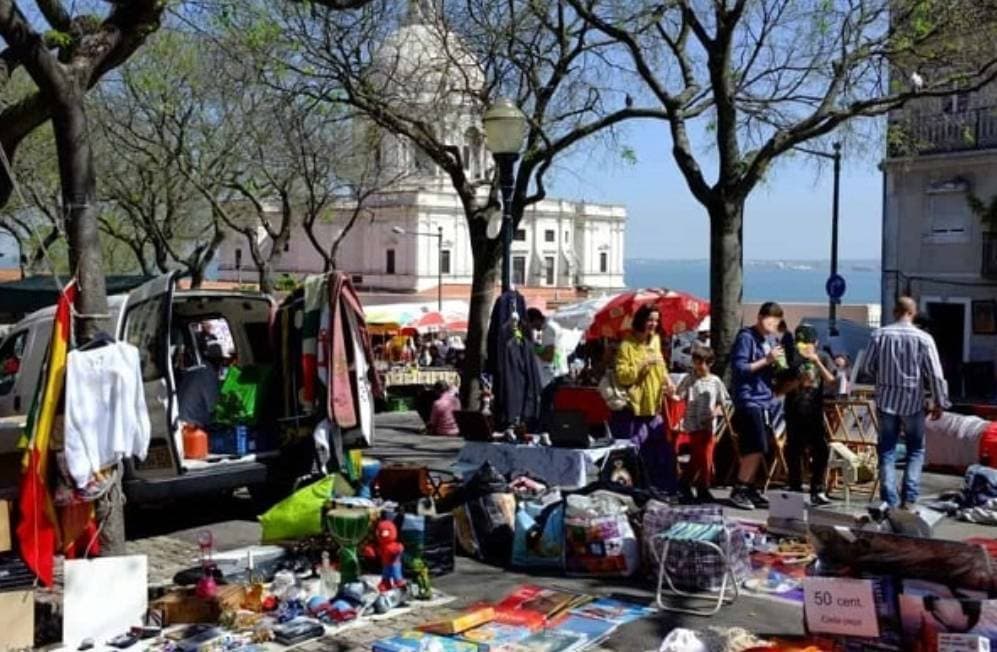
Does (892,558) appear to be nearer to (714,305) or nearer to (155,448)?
(155,448)

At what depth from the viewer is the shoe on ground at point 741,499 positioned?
9.59 meters

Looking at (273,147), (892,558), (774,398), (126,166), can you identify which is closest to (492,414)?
(774,398)

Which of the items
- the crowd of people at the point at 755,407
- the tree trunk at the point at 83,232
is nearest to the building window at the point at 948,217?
the crowd of people at the point at 755,407

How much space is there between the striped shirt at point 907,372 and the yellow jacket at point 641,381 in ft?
6.08

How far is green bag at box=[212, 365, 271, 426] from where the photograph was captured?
381 inches

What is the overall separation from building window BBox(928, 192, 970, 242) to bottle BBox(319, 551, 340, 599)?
24.5 metres

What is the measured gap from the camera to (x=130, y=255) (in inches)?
2015

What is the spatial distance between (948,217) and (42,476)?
2623cm

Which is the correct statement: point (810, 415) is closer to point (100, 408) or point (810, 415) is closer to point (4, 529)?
point (100, 408)

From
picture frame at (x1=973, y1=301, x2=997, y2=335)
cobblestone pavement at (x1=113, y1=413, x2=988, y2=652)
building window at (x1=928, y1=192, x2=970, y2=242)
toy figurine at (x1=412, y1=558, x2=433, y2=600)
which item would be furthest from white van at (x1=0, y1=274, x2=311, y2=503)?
building window at (x1=928, y1=192, x2=970, y2=242)

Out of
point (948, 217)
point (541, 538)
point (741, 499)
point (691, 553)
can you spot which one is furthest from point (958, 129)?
point (691, 553)

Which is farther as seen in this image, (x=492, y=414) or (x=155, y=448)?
(x=492, y=414)

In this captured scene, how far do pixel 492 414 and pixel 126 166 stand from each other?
20.8m

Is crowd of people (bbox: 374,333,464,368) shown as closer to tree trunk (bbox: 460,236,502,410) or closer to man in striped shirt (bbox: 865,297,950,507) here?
tree trunk (bbox: 460,236,502,410)
